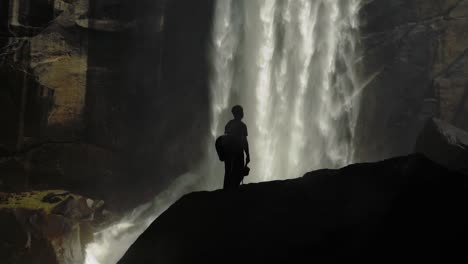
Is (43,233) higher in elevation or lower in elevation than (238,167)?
lower

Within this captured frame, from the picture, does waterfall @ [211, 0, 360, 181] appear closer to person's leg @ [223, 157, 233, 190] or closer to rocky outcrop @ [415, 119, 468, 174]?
rocky outcrop @ [415, 119, 468, 174]

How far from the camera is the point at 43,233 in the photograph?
14.5 m

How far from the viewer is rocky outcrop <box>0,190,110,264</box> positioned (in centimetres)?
1405

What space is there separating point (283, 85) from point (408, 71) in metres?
6.05

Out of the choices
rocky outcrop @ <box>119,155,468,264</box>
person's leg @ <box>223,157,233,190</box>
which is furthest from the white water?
rocky outcrop @ <box>119,155,468,264</box>

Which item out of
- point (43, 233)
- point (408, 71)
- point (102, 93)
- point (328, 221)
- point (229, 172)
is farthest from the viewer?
point (102, 93)

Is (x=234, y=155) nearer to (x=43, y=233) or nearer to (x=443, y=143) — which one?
(x=443, y=143)

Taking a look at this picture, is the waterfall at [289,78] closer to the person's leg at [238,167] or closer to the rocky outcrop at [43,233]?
the rocky outcrop at [43,233]

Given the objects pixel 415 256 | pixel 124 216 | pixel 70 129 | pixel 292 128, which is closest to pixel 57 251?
pixel 124 216

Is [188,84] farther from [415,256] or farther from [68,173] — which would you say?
[415,256]

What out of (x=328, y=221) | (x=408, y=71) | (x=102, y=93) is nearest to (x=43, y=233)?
(x=102, y=93)

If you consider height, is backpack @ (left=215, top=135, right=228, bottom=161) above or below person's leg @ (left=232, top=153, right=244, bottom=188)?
above

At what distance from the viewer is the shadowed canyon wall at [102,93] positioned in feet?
62.7

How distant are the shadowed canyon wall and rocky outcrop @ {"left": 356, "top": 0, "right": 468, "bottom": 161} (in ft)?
27.7
